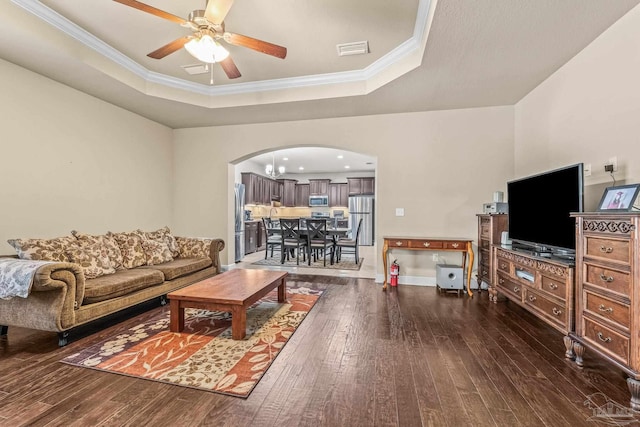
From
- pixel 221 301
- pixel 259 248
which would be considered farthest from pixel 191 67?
pixel 259 248

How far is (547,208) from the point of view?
2752mm

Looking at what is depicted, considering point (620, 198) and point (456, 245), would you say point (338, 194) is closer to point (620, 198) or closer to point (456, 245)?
point (456, 245)

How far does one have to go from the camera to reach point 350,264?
633 centimetres

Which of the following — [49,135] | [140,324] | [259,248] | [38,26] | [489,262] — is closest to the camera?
[38,26]

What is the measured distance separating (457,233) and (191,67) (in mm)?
4481

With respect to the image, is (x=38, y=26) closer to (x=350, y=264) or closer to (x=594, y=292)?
(x=594, y=292)

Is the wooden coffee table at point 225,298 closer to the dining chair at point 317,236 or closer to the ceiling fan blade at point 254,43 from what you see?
the ceiling fan blade at point 254,43

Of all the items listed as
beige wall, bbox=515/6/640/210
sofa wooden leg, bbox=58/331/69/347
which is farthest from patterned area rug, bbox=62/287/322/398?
beige wall, bbox=515/6/640/210

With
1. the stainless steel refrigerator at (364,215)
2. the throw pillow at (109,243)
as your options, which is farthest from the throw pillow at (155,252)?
the stainless steel refrigerator at (364,215)

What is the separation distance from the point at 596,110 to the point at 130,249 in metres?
5.22

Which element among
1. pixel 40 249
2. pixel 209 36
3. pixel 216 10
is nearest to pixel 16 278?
pixel 40 249

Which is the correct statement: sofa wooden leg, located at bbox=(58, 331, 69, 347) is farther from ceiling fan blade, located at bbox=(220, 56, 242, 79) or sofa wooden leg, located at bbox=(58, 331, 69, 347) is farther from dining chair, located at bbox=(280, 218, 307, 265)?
dining chair, located at bbox=(280, 218, 307, 265)

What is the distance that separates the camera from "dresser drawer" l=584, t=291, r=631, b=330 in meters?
1.73

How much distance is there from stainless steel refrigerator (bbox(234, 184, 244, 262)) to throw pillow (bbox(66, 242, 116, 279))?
10.9 ft
